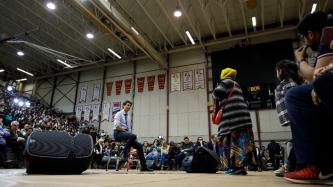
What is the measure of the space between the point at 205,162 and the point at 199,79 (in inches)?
309

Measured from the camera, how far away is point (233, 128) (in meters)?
2.43

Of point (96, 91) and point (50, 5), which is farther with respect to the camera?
point (96, 91)

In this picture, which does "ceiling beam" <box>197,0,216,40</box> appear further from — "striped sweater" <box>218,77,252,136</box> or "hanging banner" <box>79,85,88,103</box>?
"hanging banner" <box>79,85,88,103</box>

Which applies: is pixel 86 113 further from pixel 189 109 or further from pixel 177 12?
pixel 177 12

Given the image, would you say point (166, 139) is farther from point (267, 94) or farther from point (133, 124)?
point (267, 94)

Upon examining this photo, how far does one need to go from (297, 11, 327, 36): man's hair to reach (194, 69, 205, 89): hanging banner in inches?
370

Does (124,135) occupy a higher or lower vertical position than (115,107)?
lower

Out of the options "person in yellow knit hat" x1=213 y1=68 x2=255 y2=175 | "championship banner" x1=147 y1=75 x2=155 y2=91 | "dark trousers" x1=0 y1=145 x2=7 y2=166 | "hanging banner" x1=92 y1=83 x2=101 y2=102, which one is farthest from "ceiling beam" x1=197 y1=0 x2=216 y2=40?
"dark trousers" x1=0 y1=145 x2=7 y2=166

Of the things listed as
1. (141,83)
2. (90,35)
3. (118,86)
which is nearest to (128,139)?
(90,35)

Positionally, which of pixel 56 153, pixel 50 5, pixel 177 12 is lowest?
pixel 56 153

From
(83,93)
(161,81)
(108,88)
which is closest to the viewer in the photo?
(161,81)

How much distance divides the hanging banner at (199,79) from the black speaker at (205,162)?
297 inches

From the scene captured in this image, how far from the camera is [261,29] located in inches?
401

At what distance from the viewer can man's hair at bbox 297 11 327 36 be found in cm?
124
